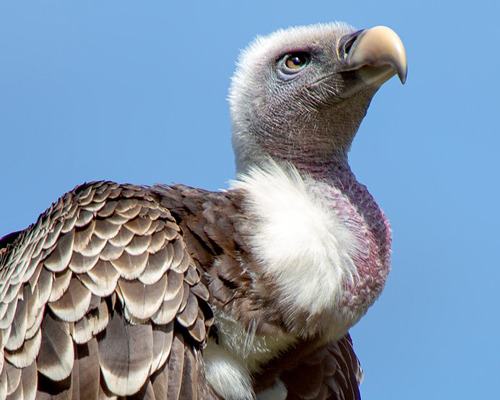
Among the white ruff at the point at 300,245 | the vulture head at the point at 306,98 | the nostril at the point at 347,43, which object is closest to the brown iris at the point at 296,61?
the vulture head at the point at 306,98

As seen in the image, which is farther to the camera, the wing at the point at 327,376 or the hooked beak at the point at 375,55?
the wing at the point at 327,376

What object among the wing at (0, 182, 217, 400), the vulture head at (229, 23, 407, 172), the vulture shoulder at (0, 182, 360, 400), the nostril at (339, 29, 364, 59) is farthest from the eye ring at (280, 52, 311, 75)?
the wing at (0, 182, 217, 400)

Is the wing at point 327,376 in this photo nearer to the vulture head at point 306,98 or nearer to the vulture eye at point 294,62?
the vulture head at point 306,98

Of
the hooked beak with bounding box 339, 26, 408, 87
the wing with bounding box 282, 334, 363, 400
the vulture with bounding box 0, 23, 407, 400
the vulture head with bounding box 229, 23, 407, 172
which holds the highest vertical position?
the hooked beak with bounding box 339, 26, 408, 87

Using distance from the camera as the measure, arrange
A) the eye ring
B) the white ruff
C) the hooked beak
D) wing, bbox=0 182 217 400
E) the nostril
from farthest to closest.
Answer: the eye ring, the nostril, the hooked beak, the white ruff, wing, bbox=0 182 217 400

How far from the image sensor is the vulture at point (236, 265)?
4477mm

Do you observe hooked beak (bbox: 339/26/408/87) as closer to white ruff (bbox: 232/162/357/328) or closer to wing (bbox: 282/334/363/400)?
white ruff (bbox: 232/162/357/328)

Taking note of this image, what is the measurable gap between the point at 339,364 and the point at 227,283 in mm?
1326

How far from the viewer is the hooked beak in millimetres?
5160

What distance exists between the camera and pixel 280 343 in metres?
5.05

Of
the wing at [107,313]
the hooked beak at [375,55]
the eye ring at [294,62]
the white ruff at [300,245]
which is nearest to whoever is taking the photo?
the wing at [107,313]

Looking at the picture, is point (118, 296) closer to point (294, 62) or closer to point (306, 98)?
point (306, 98)

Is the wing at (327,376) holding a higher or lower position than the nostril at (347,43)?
lower

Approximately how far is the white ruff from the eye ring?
3.13 feet
